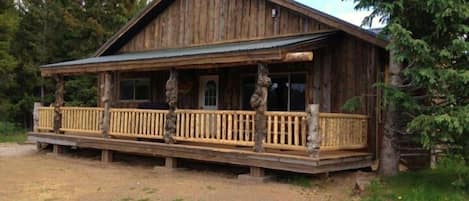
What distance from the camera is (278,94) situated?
1359cm

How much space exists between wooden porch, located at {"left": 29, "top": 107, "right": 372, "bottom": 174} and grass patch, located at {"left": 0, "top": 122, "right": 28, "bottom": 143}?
9782mm

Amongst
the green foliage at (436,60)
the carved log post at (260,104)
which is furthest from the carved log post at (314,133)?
the green foliage at (436,60)

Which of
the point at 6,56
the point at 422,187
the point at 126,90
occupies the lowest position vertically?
the point at 422,187

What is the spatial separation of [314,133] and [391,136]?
1832 millimetres

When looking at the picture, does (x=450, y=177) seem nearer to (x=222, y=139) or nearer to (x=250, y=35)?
(x=222, y=139)

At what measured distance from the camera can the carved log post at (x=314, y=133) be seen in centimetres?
977

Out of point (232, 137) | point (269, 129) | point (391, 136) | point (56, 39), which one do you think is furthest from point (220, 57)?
point (56, 39)

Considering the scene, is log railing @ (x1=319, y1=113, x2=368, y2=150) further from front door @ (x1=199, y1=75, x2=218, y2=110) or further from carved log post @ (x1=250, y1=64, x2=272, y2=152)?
front door @ (x1=199, y1=75, x2=218, y2=110)

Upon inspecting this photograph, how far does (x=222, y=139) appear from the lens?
→ 1144cm

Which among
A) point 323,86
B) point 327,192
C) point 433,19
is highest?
point 433,19

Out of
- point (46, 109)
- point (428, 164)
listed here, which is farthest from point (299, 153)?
point (46, 109)

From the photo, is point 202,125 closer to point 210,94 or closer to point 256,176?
point 256,176

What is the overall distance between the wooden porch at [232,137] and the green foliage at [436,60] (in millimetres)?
1736

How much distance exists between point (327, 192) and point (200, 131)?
3580 mm
